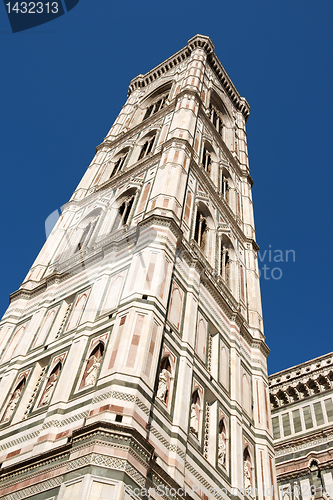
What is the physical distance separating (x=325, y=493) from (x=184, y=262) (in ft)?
22.3

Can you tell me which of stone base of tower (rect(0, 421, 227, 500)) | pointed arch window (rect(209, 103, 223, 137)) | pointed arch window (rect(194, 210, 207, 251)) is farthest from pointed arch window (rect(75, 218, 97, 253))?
pointed arch window (rect(209, 103, 223, 137))

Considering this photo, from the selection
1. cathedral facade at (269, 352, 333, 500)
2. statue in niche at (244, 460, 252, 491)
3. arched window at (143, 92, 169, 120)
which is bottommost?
statue in niche at (244, 460, 252, 491)

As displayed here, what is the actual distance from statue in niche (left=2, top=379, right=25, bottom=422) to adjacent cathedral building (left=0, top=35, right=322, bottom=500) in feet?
0.14

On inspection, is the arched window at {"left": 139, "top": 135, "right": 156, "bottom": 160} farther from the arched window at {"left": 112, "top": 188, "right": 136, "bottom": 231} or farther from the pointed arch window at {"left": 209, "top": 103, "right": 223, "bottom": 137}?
the pointed arch window at {"left": 209, "top": 103, "right": 223, "bottom": 137}

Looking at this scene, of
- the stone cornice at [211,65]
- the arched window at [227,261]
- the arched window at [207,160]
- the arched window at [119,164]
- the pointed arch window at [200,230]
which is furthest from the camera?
the stone cornice at [211,65]

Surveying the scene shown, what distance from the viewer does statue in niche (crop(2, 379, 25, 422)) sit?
10.1m

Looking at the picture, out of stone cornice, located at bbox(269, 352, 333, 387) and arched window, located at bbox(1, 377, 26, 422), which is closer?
arched window, located at bbox(1, 377, 26, 422)

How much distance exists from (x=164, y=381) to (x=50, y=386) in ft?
7.50

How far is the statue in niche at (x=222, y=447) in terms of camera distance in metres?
9.91

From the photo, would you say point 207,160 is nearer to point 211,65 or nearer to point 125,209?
point 125,209

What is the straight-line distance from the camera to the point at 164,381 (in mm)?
9398

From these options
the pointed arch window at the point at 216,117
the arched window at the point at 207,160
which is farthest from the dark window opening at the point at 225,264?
the pointed arch window at the point at 216,117

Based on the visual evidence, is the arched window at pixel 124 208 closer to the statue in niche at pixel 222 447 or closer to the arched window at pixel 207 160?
the arched window at pixel 207 160

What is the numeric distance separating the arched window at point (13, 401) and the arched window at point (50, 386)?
765 millimetres
